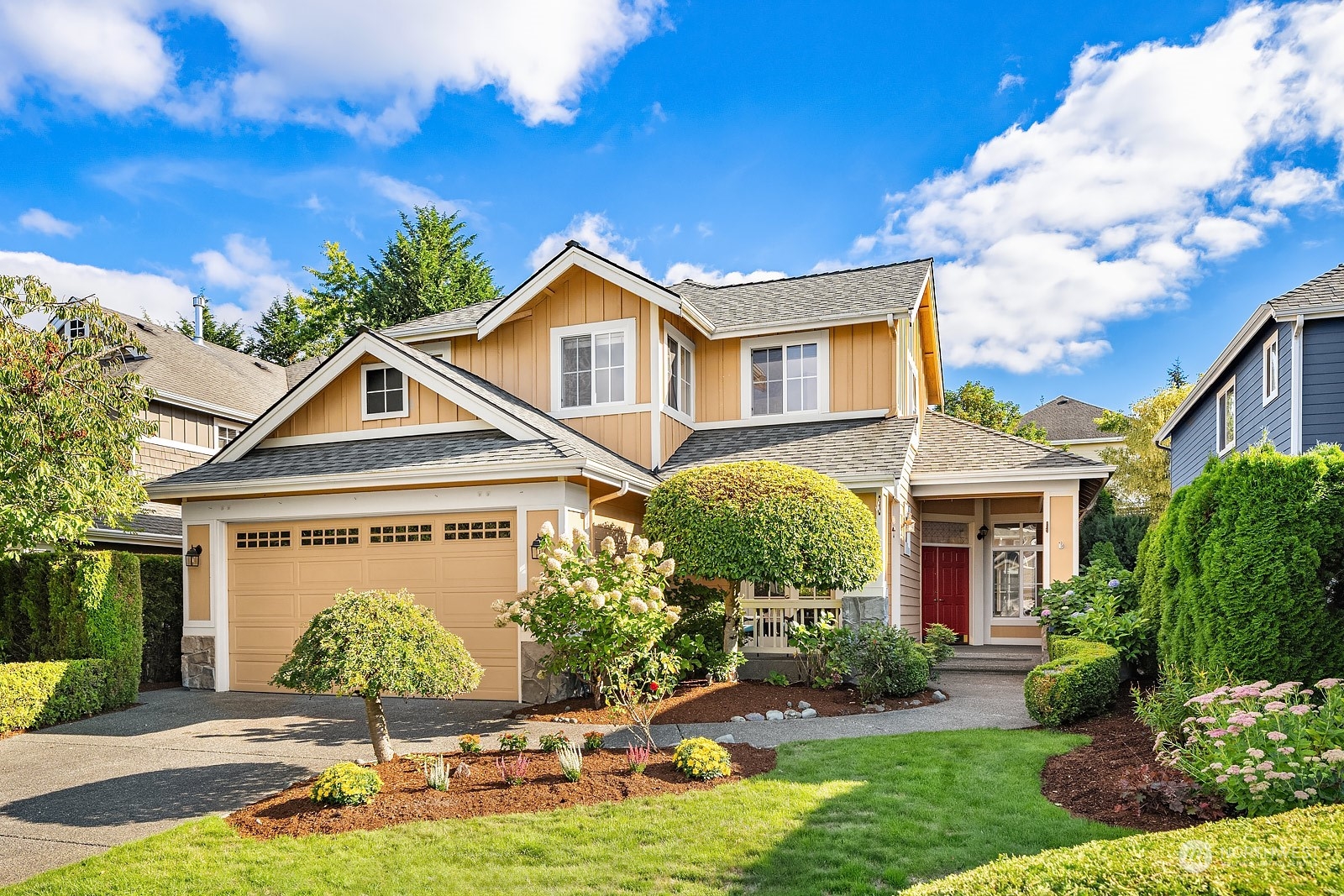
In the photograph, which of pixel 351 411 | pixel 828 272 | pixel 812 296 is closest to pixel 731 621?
pixel 351 411

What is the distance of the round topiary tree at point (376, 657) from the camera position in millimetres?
6301

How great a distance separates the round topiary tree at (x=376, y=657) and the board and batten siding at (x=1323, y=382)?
13482mm

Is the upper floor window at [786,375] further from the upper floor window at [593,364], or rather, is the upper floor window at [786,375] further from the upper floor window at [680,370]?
the upper floor window at [593,364]

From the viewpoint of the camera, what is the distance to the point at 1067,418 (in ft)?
133

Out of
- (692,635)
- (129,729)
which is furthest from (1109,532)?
(129,729)

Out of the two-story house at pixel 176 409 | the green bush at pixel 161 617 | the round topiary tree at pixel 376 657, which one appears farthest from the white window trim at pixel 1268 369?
the two-story house at pixel 176 409

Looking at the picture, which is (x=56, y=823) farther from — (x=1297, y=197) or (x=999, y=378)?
(x=999, y=378)

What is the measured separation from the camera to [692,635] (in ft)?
36.1

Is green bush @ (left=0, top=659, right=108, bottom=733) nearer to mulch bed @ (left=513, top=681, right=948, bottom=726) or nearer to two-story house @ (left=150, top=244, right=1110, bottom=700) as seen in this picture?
two-story house @ (left=150, top=244, right=1110, bottom=700)

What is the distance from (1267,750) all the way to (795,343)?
10.3 metres

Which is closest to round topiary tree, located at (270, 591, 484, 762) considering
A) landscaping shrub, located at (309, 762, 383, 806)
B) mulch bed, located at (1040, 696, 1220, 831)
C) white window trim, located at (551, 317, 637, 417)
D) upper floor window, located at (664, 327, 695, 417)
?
landscaping shrub, located at (309, 762, 383, 806)

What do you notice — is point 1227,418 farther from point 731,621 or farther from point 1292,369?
point 731,621

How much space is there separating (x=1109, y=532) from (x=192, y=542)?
20.0 metres

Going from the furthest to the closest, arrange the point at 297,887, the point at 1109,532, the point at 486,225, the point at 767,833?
the point at 486,225
the point at 1109,532
the point at 767,833
the point at 297,887
